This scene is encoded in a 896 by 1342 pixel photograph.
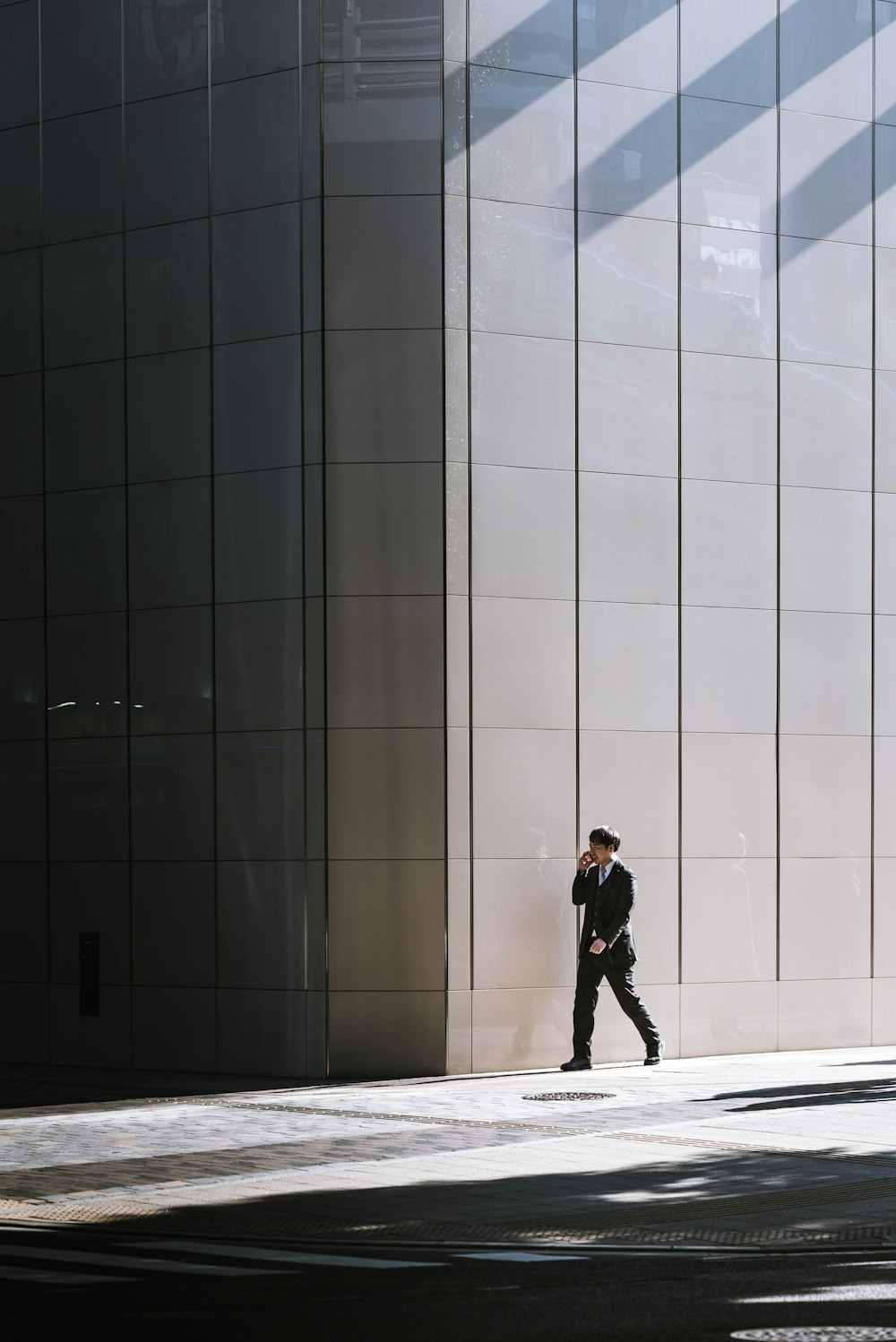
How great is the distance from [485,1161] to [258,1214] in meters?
1.97

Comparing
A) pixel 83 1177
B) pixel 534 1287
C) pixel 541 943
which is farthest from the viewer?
pixel 541 943

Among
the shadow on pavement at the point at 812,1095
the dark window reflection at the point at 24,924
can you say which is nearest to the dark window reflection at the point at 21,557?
the dark window reflection at the point at 24,924

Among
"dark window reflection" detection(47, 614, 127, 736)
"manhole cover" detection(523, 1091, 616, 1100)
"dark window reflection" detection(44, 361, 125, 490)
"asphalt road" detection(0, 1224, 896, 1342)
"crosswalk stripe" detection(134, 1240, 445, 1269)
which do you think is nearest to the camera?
"asphalt road" detection(0, 1224, 896, 1342)

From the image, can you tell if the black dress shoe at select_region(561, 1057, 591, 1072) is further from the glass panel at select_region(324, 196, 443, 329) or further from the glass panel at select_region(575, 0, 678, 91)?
the glass panel at select_region(575, 0, 678, 91)

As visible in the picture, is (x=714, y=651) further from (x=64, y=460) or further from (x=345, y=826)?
(x=64, y=460)

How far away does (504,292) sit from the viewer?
1575cm

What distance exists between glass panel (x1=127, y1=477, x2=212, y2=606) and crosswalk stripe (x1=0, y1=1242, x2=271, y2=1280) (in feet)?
28.0

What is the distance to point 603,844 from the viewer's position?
1529 cm

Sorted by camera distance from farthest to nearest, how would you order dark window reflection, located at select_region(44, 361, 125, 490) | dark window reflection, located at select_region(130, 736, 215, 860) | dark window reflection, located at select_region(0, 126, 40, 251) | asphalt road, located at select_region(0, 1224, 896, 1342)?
dark window reflection, located at select_region(0, 126, 40, 251) < dark window reflection, located at select_region(44, 361, 125, 490) < dark window reflection, located at select_region(130, 736, 215, 860) < asphalt road, located at select_region(0, 1224, 896, 1342)

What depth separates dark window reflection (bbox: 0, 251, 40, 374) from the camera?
17.1 metres

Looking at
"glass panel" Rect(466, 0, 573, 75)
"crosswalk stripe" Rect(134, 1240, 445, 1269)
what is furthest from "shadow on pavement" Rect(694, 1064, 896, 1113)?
"glass panel" Rect(466, 0, 573, 75)

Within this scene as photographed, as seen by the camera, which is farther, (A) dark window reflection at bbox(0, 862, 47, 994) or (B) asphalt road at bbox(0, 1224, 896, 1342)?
(A) dark window reflection at bbox(0, 862, 47, 994)

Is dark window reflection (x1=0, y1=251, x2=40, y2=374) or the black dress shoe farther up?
dark window reflection (x1=0, y1=251, x2=40, y2=374)

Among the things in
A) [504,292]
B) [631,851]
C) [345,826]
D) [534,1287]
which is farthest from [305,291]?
[534,1287]
